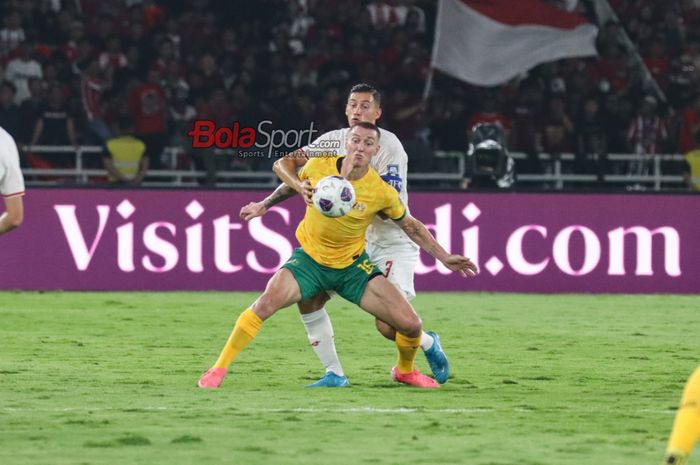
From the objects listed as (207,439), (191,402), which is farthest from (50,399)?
(207,439)

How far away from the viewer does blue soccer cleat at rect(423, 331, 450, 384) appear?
1096 centimetres

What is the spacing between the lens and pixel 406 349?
1079cm

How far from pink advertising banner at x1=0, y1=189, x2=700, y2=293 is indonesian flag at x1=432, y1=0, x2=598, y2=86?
4234mm

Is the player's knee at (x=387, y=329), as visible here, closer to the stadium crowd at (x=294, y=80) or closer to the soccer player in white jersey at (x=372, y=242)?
the soccer player in white jersey at (x=372, y=242)

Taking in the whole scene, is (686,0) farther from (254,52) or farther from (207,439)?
(207,439)

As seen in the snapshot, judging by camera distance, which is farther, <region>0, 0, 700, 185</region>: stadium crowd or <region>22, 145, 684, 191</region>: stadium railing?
<region>0, 0, 700, 185</region>: stadium crowd

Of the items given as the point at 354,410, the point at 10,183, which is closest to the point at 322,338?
the point at 354,410

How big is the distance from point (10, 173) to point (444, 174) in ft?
39.0

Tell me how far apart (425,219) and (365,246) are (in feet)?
26.3

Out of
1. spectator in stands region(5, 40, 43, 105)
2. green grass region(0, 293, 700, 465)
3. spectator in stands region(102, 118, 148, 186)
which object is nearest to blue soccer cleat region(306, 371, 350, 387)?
green grass region(0, 293, 700, 465)

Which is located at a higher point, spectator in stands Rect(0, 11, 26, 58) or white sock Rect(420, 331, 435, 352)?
spectator in stands Rect(0, 11, 26, 58)

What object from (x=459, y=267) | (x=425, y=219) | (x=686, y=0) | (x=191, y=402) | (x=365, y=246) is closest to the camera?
(x=191, y=402)

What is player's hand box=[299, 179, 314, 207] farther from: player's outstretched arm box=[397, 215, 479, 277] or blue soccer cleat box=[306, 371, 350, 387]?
blue soccer cleat box=[306, 371, 350, 387]

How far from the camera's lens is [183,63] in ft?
75.6
